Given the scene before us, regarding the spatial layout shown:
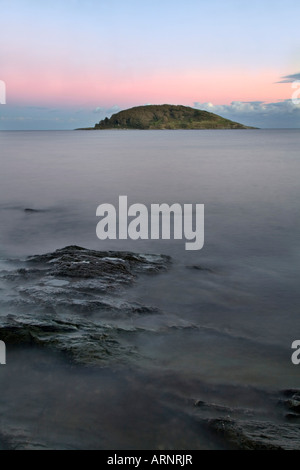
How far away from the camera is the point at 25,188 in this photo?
23797mm

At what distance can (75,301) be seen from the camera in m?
6.99

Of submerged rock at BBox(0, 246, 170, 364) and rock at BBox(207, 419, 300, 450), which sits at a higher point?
submerged rock at BBox(0, 246, 170, 364)

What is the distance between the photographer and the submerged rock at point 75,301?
18.9ft

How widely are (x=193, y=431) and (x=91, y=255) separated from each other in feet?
18.0

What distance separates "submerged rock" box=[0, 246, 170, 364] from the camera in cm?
577

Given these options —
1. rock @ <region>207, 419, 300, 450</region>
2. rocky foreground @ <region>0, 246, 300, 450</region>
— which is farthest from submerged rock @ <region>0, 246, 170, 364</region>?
rock @ <region>207, 419, 300, 450</region>

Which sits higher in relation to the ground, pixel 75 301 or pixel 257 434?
pixel 75 301

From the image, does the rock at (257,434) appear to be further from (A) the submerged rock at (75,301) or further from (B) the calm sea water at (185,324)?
(A) the submerged rock at (75,301)

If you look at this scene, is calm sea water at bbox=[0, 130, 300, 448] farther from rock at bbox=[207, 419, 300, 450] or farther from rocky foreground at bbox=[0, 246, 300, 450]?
rock at bbox=[207, 419, 300, 450]

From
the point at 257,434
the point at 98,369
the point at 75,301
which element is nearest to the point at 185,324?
the point at 98,369

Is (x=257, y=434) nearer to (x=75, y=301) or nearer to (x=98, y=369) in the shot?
(x=98, y=369)

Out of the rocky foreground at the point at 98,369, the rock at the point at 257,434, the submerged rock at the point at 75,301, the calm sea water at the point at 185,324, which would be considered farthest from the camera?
the submerged rock at the point at 75,301

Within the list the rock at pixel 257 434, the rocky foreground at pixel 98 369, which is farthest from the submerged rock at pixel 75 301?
the rock at pixel 257 434

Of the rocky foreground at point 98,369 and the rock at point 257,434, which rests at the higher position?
the rocky foreground at point 98,369
